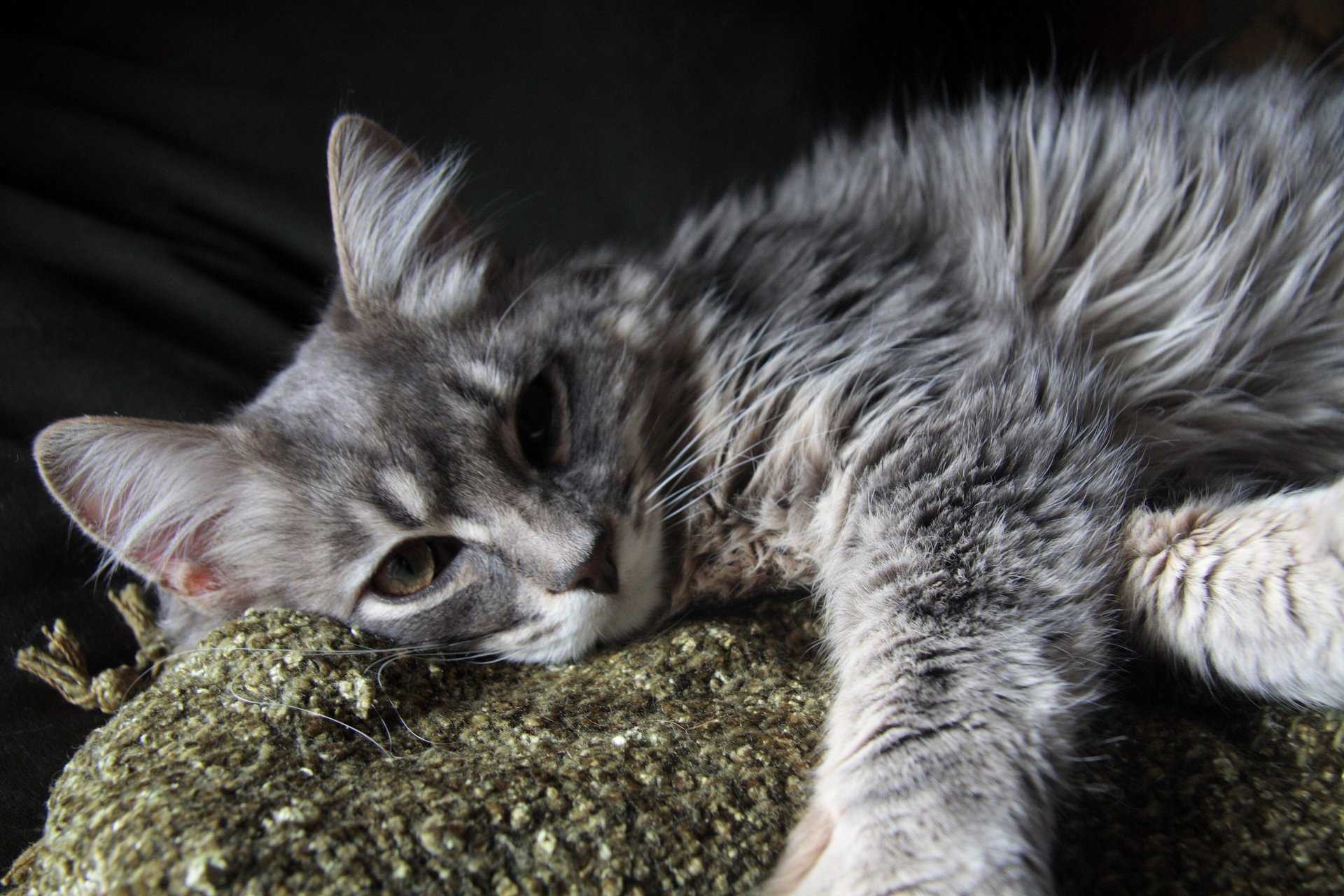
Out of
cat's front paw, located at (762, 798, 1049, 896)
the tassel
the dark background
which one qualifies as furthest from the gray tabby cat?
the dark background

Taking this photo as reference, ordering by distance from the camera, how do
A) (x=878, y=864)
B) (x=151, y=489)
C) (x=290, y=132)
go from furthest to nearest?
(x=290, y=132) → (x=151, y=489) → (x=878, y=864)

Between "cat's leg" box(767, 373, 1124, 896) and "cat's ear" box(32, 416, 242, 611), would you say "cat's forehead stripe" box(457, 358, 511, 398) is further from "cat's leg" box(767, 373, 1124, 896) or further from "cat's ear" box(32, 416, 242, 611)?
"cat's leg" box(767, 373, 1124, 896)

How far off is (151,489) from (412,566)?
414 mm

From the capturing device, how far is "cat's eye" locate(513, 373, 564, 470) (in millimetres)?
1316

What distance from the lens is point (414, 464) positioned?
125 centimetres

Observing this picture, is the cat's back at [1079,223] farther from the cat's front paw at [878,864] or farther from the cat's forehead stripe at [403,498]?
the cat's front paw at [878,864]

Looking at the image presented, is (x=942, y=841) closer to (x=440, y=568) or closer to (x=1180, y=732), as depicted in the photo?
(x=1180, y=732)

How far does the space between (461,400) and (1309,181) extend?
1.52 meters

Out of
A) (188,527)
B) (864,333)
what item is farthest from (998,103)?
(188,527)

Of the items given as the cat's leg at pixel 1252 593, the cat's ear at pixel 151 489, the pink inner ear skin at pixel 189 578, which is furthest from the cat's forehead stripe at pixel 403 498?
the cat's leg at pixel 1252 593

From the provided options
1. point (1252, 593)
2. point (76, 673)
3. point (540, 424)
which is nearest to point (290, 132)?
point (540, 424)

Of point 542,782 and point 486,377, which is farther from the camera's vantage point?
point 486,377

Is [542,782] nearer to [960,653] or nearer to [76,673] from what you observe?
[960,653]

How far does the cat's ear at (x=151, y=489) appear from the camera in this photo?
1.22 metres
